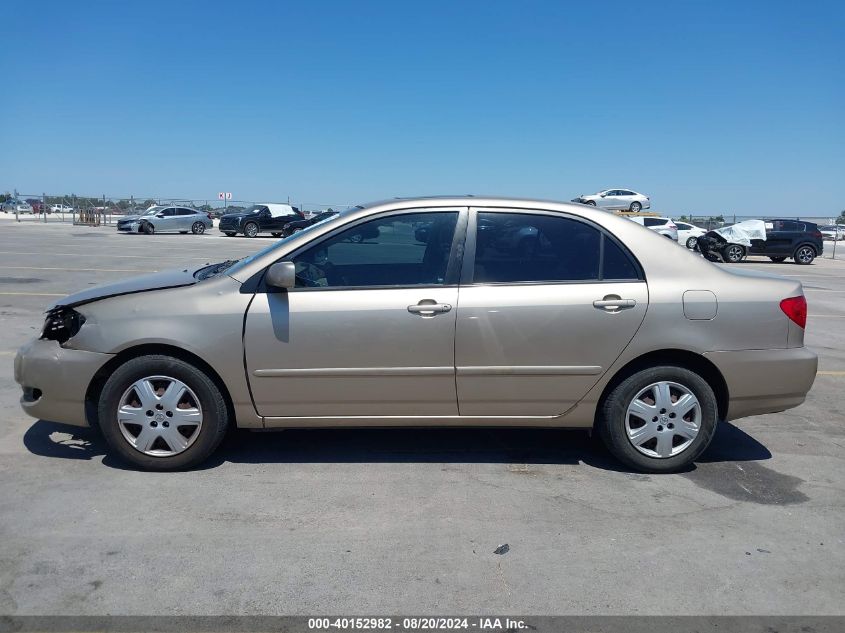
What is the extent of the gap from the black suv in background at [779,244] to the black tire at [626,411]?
23.8 meters

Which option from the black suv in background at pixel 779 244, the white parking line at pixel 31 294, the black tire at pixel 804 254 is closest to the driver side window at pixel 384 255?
the white parking line at pixel 31 294

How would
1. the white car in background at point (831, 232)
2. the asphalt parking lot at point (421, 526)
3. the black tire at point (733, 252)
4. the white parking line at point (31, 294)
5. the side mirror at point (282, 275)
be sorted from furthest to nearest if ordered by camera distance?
the white car in background at point (831, 232) → the black tire at point (733, 252) → the white parking line at point (31, 294) → the side mirror at point (282, 275) → the asphalt parking lot at point (421, 526)

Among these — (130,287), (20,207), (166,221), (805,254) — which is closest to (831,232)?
(805,254)

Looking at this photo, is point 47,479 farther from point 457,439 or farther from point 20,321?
point 20,321

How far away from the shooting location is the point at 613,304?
172 inches

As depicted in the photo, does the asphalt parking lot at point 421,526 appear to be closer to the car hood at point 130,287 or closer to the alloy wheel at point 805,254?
the car hood at point 130,287

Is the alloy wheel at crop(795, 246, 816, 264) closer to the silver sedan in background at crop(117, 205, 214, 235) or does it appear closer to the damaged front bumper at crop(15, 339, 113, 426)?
the silver sedan in background at crop(117, 205, 214, 235)

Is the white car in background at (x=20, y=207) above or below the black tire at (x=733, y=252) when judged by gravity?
above

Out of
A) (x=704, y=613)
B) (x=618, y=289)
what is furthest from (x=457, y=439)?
(x=704, y=613)

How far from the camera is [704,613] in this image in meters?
3.07

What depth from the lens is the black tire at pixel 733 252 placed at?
86.0ft

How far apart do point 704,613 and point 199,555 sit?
2.30 m

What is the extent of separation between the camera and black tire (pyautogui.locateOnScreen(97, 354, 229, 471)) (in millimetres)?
4277

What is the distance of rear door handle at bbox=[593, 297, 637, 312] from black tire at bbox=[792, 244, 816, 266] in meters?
25.6
